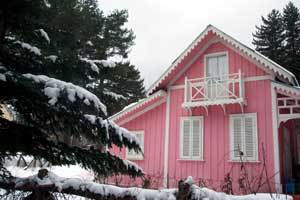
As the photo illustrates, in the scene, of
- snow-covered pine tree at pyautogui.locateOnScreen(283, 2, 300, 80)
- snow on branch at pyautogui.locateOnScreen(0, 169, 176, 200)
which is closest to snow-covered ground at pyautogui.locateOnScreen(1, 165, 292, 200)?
snow on branch at pyautogui.locateOnScreen(0, 169, 176, 200)

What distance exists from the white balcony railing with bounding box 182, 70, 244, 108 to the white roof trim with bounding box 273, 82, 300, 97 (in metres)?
1.11

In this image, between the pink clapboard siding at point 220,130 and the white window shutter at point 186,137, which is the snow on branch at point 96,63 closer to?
the pink clapboard siding at point 220,130

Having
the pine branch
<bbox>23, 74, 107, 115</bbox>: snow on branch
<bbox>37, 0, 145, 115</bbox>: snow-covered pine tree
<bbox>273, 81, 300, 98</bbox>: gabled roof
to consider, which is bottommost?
the pine branch

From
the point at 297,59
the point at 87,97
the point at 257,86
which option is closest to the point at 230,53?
the point at 257,86

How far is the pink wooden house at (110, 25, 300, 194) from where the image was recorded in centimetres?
897

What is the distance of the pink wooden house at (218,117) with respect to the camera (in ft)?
29.4

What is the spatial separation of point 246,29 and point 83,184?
35.7 metres

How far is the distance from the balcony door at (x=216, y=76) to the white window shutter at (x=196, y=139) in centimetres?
115

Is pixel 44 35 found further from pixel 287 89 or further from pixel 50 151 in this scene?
pixel 287 89

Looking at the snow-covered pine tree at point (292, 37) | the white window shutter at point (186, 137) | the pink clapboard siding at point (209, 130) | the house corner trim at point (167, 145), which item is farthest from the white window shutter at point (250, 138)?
the snow-covered pine tree at point (292, 37)

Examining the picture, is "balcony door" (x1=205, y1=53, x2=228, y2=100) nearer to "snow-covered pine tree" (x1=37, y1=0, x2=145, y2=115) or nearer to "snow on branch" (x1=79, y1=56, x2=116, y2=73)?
"snow-covered pine tree" (x1=37, y1=0, x2=145, y2=115)

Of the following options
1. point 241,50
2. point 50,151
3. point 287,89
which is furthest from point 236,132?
point 50,151

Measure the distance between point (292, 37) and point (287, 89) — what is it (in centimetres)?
2092

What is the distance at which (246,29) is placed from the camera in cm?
3444
